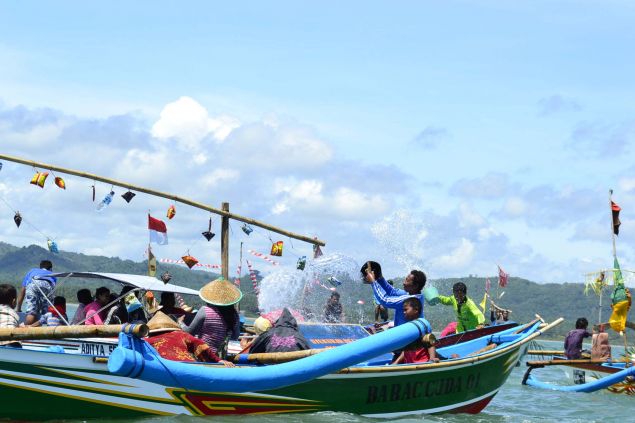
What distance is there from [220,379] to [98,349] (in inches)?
92.2

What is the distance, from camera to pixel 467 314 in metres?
18.3

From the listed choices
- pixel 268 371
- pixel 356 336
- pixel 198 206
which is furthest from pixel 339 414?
pixel 198 206

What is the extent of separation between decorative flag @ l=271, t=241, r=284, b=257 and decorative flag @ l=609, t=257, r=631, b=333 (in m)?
7.77

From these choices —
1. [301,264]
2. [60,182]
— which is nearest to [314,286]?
[301,264]

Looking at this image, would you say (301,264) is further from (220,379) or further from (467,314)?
(220,379)

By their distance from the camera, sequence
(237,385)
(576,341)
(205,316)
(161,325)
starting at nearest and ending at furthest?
(237,385)
(161,325)
(205,316)
(576,341)

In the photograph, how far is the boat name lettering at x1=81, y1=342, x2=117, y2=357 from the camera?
10.8m

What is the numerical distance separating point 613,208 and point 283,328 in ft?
46.3

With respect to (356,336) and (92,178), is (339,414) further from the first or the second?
(92,178)

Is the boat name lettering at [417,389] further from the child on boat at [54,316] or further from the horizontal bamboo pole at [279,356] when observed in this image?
the child on boat at [54,316]

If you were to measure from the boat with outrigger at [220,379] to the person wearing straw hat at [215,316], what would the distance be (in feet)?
1.62

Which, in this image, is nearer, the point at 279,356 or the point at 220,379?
the point at 220,379

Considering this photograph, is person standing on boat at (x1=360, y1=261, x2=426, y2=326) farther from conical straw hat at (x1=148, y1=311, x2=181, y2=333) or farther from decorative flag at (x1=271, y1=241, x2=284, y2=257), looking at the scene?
decorative flag at (x1=271, y1=241, x2=284, y2=257)

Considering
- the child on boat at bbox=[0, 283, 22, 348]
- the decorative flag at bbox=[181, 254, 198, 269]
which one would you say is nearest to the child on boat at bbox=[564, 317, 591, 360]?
the decorative flag at bbox=[181, 254, 198, 269]
